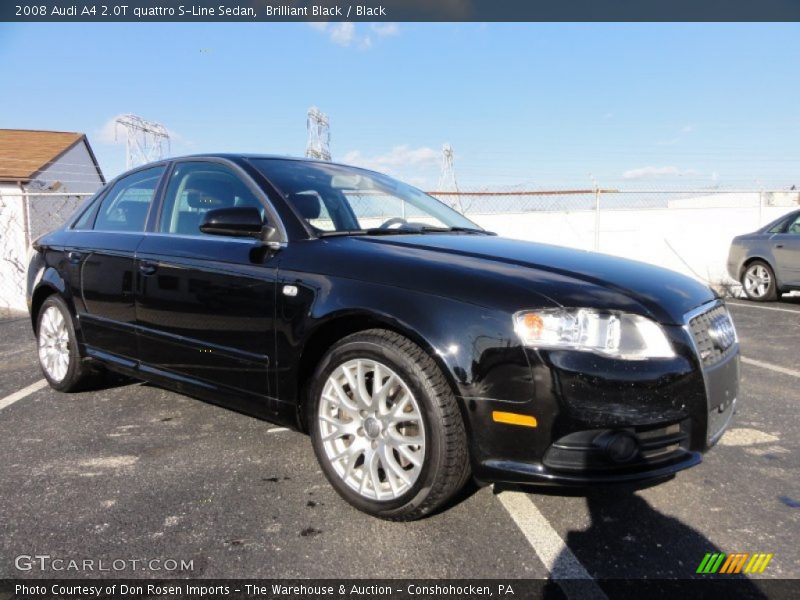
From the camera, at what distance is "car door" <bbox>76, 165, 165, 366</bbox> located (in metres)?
3.62

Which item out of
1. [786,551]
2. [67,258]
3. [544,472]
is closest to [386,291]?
[544,472]

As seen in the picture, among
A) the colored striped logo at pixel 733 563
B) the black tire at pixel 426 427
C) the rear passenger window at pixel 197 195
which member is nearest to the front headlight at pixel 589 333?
the black tire at pixel 426 427

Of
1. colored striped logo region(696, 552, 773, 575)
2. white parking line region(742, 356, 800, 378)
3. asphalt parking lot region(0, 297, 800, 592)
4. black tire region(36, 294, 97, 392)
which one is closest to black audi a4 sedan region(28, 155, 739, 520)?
asphalt parking lot region(0, 297, 800, 592)

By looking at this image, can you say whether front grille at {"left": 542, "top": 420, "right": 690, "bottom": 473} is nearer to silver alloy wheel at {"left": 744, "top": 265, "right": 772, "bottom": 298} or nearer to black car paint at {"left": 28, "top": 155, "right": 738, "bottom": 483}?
black car paint at {"left": 28, "top": 155, "right": 738, "bottom": 483}

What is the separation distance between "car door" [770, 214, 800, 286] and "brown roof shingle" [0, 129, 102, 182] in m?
17.0

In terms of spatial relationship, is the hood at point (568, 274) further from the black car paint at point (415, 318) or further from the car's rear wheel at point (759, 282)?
the car's rear wheel at point (759, 282)

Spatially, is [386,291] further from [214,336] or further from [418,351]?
[214,336]

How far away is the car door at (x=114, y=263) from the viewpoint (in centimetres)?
362

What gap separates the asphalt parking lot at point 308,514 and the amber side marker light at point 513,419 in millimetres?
346

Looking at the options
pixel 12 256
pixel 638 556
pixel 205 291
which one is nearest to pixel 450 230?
pixel 205 291

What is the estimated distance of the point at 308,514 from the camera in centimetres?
256

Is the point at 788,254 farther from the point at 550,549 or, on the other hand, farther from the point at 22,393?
the point at 22,393

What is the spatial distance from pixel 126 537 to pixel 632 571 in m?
1.93

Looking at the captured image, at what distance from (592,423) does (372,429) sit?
0.90 metres
